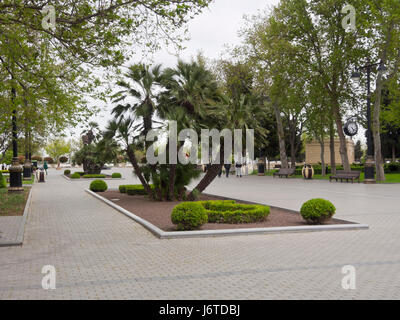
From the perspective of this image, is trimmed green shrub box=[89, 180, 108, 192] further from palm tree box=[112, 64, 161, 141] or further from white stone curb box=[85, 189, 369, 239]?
white stone curb box=[85, 189, 369, 239]

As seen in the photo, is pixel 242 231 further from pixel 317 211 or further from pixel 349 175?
pixel 349 175

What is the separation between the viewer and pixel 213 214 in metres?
10.5

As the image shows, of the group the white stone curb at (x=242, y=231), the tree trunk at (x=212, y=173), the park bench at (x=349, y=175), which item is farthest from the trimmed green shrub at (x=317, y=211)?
the park bench at (x=349, y=175)

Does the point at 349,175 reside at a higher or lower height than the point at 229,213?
higher

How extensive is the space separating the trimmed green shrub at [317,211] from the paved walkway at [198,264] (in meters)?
0.76

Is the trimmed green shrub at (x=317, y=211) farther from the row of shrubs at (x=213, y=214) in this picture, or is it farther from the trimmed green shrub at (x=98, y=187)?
the trimmed green shrub at (x=98, y=187)

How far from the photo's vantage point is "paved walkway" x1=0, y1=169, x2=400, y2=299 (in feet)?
16.4

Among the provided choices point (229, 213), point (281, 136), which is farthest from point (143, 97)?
point (281, 136)

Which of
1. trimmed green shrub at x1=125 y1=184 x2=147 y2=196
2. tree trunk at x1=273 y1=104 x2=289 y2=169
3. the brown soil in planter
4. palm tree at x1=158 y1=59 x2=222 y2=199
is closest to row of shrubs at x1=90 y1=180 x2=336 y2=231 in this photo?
the brown soil in planter

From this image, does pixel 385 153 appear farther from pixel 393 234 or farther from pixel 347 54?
pixel 393 234

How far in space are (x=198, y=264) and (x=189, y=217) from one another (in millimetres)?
2736

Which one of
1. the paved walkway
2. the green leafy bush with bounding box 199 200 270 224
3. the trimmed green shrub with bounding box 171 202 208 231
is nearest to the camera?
the paved walkway

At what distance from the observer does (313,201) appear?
397 inches

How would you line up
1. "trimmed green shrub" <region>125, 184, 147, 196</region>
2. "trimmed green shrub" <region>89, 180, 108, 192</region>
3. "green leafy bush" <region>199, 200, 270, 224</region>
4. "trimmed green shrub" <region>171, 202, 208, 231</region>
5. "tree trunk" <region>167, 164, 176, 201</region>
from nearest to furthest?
1. "trimmed green shrub" <region>171, 202, 208, 231</region>
2. "green leafy bush" <region>199, 200, 270, 224</region>
3. "tree trunk" <region>167, 164, 176, 201</region>
4. "trimmed green shrub" <region>125, 184, 147, 196</region>
5. "trimmed green shrub" <region>89, 180, 108, 192</region>
